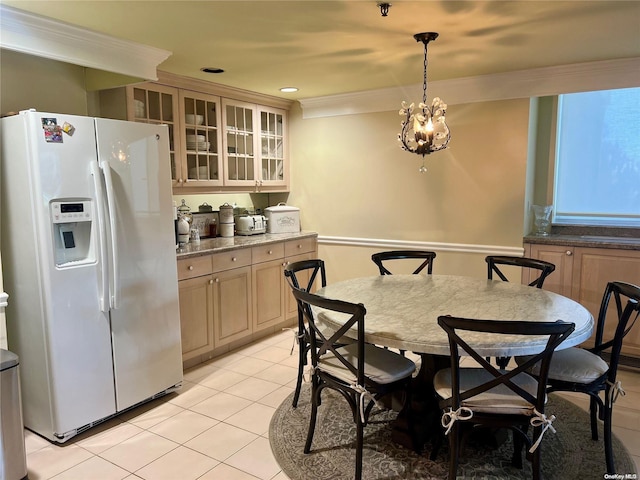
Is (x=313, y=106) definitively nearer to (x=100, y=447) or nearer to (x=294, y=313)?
(x=294, y=313)

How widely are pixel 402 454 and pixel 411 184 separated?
252 centimetres

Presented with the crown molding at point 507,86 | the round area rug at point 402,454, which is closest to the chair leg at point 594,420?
the round area rug at point 402,454

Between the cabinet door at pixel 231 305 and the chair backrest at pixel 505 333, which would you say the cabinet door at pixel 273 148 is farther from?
the chair backrest at pixel 505 333

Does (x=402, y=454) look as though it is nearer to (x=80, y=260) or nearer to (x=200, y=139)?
(x=80, y=260)

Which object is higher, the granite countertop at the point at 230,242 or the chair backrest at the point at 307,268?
the granite countertop at the point at 230,242

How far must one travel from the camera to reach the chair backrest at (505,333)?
5.89 feet

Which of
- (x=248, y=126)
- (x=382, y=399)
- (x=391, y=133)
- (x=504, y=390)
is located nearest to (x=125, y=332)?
(x=382, y=399)

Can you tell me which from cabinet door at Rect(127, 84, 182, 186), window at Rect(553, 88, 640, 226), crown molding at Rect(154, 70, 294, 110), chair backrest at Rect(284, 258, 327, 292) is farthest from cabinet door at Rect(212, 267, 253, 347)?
window at Rect(553, 88, 640, 226)

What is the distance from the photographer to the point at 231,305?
385 centimetres

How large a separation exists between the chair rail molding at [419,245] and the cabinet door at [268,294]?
2.34 feet

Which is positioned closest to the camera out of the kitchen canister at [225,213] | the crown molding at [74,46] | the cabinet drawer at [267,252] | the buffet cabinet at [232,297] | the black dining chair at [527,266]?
the crown molding at [74,46]

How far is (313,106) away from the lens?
477 centimetres

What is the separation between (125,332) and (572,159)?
378 centimetres

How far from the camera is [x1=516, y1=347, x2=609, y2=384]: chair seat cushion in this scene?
2250 millimetres
